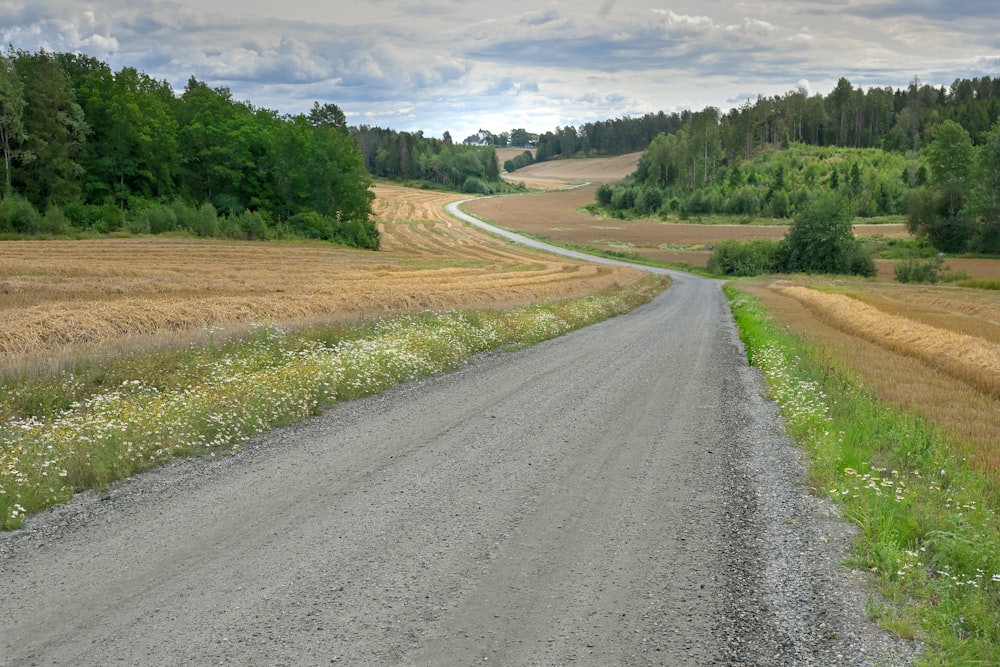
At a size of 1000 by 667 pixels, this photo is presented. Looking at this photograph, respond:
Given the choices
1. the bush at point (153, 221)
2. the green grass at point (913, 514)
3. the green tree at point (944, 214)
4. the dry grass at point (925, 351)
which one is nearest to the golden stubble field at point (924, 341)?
the dry grass at point (925, 351)

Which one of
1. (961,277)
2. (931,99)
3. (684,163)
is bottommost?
(961,277)

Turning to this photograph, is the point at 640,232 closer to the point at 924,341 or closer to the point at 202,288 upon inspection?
the point at 924,341

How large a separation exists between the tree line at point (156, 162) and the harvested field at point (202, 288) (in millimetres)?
6626

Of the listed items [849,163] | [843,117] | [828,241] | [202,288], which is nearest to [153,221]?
[202,288]

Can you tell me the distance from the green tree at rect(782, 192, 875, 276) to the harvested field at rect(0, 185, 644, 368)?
26904 millimetres

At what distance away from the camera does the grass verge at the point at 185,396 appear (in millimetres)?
8594

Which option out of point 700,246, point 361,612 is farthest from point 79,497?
point 700,246

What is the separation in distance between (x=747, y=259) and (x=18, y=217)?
233ft

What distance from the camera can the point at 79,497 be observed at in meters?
8.16

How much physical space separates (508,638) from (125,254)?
137 ft

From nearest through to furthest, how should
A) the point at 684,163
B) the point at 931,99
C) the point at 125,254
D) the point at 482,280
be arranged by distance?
the point at 125,254 < the point at 482,280 < the point at 684,163 < the point at 931,99

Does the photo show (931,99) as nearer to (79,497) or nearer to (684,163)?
(684,163)

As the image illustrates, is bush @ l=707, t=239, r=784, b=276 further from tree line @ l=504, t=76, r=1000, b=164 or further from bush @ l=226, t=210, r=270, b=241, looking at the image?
tree line @ l=504, t=76, r=1000, b=164

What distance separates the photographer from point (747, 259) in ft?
271
